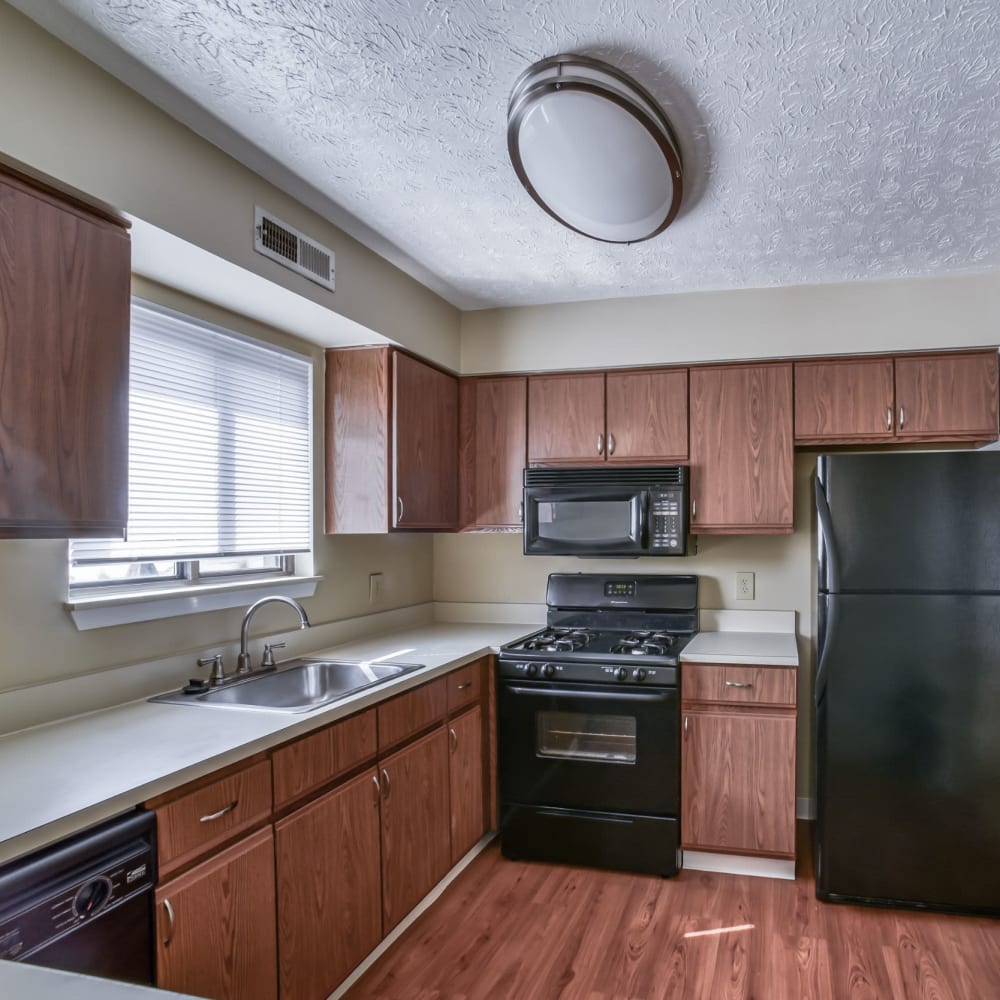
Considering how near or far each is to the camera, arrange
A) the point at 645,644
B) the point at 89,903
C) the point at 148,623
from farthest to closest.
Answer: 1. the point at 645,644
2. the point at 148,623
3. the point at 89,903

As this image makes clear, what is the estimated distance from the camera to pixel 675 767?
3.04 metres

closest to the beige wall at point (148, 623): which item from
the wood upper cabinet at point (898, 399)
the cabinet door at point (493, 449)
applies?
the cabinet door at point (493, 449)

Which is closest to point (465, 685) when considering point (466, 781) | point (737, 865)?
point (466, 781)

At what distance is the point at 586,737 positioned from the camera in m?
3.13

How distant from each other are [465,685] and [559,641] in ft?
1.69

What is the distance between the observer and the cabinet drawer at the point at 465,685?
9.52 feet

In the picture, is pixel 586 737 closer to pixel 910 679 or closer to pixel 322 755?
pixel 910 679

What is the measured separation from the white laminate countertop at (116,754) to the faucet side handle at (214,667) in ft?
0.77

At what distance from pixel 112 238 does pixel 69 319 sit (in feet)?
0.78

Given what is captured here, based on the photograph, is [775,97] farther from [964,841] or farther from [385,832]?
[964,841]

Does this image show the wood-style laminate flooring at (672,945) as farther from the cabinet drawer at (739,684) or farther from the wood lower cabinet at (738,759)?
the cabinet drawer at (739,684)

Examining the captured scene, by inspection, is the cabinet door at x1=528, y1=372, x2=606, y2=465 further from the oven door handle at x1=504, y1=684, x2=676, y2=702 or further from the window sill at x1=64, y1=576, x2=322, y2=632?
the window sill at x1=64, y1=576, x2=322, y2=632

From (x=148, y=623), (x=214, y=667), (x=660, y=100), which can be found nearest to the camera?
(x=660, y=100)

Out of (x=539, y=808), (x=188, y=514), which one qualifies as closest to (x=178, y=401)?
(x=188, y=514)
